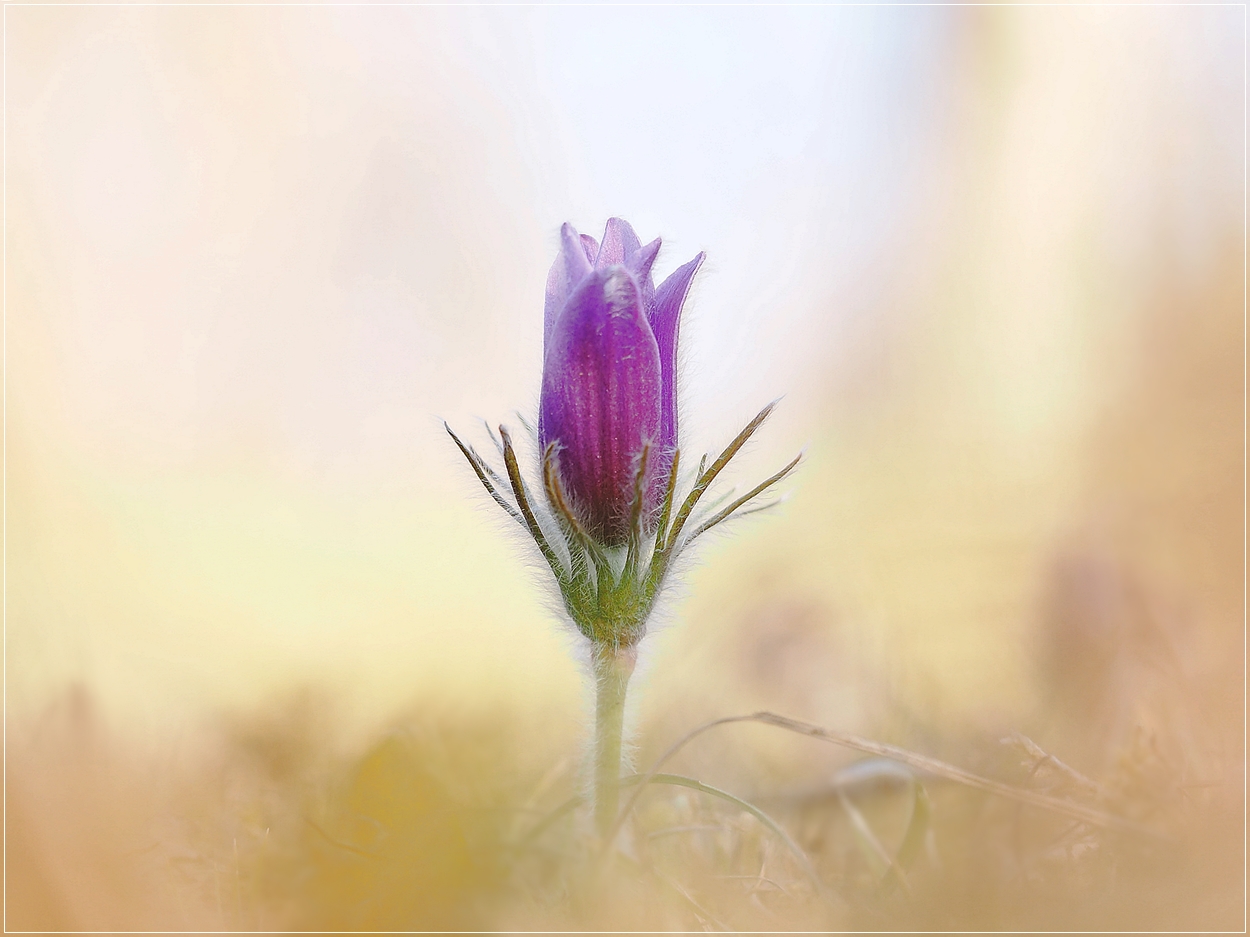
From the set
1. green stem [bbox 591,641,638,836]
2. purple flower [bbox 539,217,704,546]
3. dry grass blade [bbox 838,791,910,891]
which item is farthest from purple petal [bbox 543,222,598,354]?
dry grass blade [bbox 838,791,910,891]

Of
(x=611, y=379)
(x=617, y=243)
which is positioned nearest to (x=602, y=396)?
(x=611, y=379)

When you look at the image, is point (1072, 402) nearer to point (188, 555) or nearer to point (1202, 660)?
point (1202, 660)

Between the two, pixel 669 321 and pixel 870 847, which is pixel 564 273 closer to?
pixel 669 321

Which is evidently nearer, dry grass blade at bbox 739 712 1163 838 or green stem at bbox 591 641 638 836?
dry grass blade at bbox 739 712 1163 838

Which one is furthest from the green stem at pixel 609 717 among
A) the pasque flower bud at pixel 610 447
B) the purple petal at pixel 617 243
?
the purple petal at pixel 617 243

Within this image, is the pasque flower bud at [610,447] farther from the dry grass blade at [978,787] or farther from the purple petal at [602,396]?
the dry grass blade at [978,787]

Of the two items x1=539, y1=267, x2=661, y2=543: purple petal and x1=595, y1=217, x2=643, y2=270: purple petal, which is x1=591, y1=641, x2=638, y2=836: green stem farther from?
x1=595, y1=217, x2=643, y2=270: purple petal
